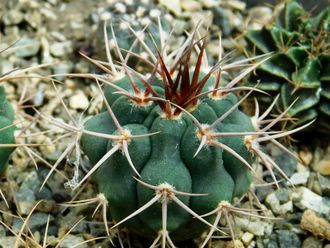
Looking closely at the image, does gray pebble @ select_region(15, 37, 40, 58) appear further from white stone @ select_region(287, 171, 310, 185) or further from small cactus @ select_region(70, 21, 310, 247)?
white stone @ select_region(287, 171, 310, 185)

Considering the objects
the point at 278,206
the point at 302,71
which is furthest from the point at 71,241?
the point at 302,71

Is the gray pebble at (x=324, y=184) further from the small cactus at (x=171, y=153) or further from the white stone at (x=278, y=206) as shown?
the small cactus at (x=171, y=153)

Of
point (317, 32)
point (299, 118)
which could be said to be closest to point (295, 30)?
point (317, 32)

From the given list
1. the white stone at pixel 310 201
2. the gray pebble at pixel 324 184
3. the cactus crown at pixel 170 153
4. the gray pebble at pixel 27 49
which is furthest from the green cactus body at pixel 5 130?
the gray pebble at pixel 324 184

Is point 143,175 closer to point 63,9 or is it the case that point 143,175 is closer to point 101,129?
point 101,129

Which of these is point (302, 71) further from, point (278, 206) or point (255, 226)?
point (255, 226)

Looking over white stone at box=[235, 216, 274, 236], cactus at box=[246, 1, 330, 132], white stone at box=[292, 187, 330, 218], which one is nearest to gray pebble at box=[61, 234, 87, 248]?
white stone at box=[235, 216, 274, 236]

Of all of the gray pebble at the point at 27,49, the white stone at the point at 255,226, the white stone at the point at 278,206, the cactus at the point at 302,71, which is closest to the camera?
the white stone at the point at 255,226
